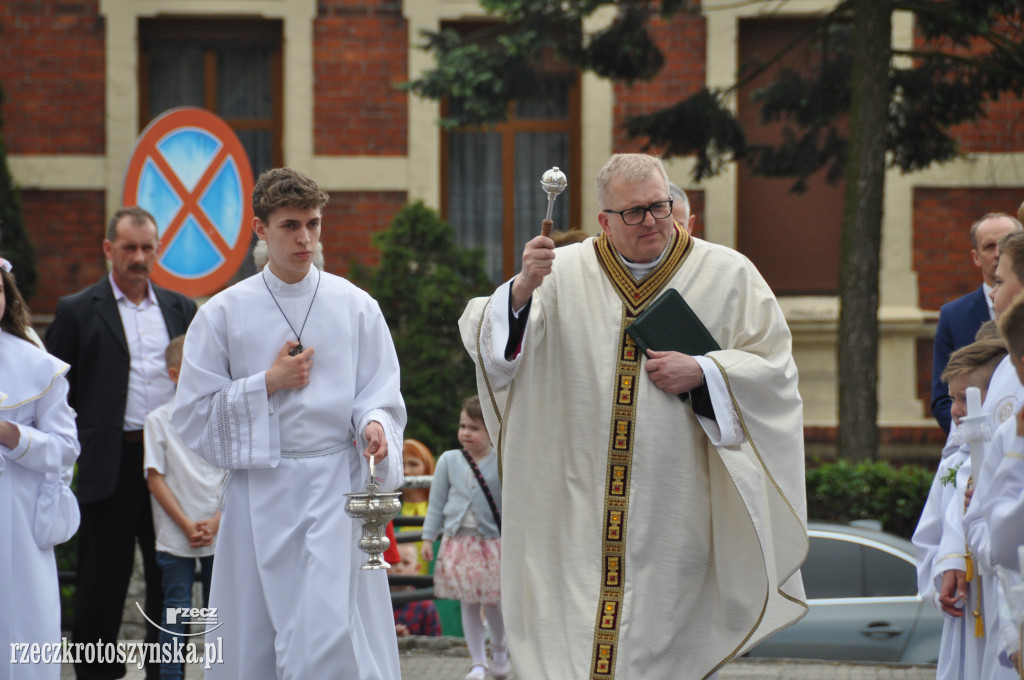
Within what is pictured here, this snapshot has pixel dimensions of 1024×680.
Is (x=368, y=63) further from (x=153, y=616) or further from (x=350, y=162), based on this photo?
(x=153, y=616)

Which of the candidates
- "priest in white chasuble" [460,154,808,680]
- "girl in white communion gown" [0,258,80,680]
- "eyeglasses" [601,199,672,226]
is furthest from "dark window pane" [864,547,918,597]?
"girl in white communion gown" [0,258,80,680]

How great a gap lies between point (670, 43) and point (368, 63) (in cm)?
282

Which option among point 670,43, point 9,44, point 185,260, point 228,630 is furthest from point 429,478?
point 9,44

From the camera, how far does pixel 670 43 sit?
521 inches

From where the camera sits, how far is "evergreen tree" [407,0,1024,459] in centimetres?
1014

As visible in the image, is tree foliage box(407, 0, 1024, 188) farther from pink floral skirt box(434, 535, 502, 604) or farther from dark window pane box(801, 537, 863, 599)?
pink floral skirt box(434, 535, 502, 604)

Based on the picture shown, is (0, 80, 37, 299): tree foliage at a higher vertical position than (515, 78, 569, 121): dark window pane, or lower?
Answer: lower

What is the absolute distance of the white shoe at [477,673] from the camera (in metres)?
7.28

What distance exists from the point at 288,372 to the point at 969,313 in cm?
376

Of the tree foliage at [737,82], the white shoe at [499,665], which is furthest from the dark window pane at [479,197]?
the white shoe at [499,665]

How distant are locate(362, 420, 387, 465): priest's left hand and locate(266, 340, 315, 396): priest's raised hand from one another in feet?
0.95

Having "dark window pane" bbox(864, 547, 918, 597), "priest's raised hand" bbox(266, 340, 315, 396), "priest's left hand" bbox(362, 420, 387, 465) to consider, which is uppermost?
"priest's raised hand" bbox(266, 340, 315, 396)

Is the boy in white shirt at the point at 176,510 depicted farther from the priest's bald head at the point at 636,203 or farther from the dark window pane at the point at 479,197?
the dark window pane at the point at 479,197

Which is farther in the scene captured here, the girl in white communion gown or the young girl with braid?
the young girl with braid
